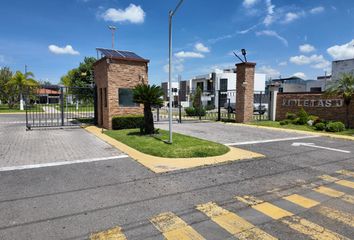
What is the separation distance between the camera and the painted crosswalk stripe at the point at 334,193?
4.84 metres

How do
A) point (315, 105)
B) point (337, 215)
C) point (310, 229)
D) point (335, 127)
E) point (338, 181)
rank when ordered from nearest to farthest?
point (310, 229) < point (337, 215) < point (338, 181) < point (335, 127) < point (315, 105)

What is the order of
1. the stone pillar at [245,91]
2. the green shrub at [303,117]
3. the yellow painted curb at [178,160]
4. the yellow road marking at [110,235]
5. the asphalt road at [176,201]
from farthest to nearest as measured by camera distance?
1. the stone pillar at [245,91]
2. the green shrub at [303,117]
3. the yellow painted curb at [178,160]
4. the asphalt road at [176,201]
5. the yellow road marking at [110,235]

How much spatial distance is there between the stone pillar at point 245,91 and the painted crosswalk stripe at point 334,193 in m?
13.5

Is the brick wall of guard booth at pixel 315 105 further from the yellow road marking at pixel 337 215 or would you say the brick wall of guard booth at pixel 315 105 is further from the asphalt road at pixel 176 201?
the yellow road marking at pixel 337 215

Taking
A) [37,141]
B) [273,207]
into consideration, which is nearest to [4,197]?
[273,207]

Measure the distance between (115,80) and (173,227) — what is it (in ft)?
38.1

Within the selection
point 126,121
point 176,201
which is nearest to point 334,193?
point 176,201

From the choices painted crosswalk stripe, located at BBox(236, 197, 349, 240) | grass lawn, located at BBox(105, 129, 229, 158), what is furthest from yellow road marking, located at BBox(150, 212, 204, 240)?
grass lawn, located at BBox(105, 129, 229, 158)

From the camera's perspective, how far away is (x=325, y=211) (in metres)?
4.29

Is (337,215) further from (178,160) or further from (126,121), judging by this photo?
(126,121)

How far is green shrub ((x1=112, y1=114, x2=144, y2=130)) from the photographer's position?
14023 millimetres

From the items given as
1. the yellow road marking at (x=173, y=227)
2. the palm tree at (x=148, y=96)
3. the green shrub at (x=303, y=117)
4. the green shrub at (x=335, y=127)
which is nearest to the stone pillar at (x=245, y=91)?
the green shrub at (x=303, y=117)

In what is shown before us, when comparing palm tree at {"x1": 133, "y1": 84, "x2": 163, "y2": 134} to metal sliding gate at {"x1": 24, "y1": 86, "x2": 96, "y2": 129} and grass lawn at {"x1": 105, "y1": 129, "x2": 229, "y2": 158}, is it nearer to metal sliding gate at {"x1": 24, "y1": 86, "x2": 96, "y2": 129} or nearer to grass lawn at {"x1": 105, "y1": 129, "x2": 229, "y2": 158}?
grass lawn at {"x1": 105, "y1": 129, "x2": 229, "y2": 158}

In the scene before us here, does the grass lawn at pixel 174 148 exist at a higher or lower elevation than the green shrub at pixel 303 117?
lower
